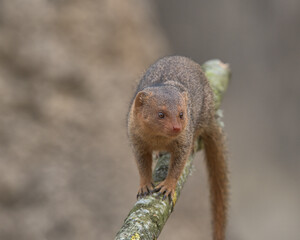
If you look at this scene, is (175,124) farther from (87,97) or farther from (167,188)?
(87,97)

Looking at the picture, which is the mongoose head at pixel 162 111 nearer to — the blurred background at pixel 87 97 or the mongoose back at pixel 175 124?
the mongoose back at pixel 175 124

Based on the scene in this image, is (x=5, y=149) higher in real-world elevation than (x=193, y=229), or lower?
higher

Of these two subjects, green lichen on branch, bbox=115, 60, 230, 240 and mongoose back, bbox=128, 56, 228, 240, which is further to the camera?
mongoose back, bbox=128, 56, 228, 240

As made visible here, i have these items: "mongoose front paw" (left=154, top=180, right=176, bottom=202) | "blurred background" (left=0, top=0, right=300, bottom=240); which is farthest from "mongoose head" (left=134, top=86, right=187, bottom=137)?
"blurred background" (left=0, top=0, right=300, bottom=240)

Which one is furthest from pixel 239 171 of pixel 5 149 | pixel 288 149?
pixel 5 149

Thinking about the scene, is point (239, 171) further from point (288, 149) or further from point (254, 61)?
point (254, 61)

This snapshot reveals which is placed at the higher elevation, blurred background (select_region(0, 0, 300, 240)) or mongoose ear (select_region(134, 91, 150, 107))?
blurred background (select_region(0, 0, 300, 240))

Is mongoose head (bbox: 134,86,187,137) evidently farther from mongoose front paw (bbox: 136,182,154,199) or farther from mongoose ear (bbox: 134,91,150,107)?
mongoose front paw (bbox: 136,182,154,199)
